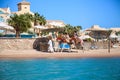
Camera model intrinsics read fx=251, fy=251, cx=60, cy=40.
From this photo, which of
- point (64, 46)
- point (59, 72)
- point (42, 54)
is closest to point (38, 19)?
point (64, 46)

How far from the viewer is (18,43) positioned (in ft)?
57.2

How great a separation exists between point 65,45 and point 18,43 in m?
3.43

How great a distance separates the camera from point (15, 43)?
56.9ft

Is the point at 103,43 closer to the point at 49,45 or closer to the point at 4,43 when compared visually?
the point at 49,45

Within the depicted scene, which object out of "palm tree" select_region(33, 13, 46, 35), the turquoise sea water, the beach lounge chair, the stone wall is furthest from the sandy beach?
"palm tree" select_region(33, 13, 46, 35)

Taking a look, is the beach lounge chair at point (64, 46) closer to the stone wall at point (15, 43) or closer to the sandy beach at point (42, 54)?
the sandy beach at point (42, 54)

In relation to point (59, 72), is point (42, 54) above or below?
above

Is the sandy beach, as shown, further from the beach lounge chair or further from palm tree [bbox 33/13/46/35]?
palm tree [bbox 33/13/46/35]

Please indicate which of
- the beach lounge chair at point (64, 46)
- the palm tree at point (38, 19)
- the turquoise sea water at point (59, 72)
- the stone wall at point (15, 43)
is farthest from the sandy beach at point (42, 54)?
the palm tree at point (38, 19)

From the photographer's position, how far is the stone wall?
1711 cm

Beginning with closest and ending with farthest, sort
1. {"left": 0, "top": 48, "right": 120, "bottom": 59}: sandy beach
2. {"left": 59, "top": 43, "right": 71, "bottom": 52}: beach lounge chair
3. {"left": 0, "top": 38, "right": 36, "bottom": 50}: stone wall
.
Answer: {"left": 0, "top": 48, "right": 120, "bottom": 59}: sandy beach < {"left": 0, "top": 38, "right": 36, "bottom": 50}: stone wall < {"left": 59, "top": 43, "right": 71, "bottom": 52}: beach lounge chair

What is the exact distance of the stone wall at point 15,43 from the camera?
17.1m

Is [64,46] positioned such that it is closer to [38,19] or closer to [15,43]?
[15,43]

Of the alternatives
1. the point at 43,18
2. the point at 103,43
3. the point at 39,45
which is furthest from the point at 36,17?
the point at 39,45
